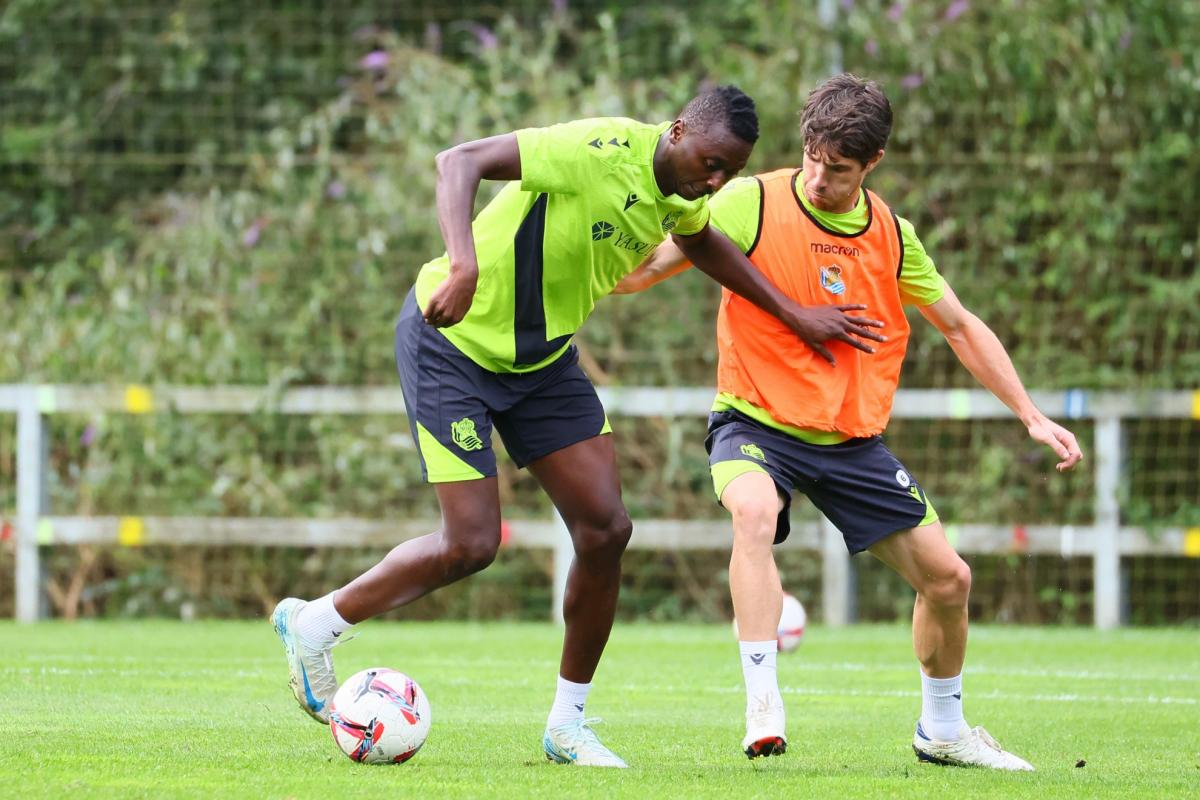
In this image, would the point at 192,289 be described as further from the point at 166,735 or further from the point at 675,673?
the point at 166,735

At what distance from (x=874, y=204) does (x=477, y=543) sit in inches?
62.9

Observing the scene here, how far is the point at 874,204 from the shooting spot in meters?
5.65

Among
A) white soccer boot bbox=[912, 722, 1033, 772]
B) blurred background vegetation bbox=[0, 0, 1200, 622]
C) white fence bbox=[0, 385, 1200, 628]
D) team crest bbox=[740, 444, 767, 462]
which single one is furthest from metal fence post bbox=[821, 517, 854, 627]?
team crest bbox=[740, 444, 767, 462]

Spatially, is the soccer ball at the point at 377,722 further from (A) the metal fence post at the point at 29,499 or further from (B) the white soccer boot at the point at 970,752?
(A) the metal fence post at the point at 29,499

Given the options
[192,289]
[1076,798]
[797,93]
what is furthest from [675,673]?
[192,289]

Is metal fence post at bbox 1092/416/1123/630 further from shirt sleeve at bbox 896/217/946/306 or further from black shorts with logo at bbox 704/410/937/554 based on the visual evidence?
black shorts with logo at bbox 704/410/937/554

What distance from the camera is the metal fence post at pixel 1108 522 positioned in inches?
423

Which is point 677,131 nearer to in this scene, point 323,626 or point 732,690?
point 323,626

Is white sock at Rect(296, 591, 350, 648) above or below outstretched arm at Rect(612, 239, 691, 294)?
below

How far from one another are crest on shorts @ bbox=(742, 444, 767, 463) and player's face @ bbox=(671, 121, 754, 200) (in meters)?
0.75

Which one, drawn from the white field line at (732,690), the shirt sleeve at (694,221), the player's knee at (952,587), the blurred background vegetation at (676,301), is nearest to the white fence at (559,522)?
the blurred background vegetation at (676,301)

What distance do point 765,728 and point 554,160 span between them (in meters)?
1.64

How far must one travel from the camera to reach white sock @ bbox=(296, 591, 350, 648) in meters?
5.32

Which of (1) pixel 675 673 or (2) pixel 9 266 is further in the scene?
(2) pixel 9 266
